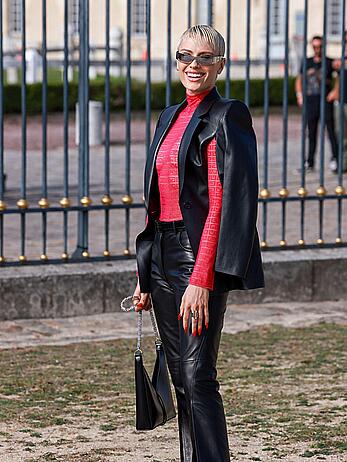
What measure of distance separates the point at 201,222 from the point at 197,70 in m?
0.57

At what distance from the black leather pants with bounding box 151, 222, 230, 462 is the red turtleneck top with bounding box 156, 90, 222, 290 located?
0.10 metres

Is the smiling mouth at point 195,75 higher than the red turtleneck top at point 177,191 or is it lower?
higher

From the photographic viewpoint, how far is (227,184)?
196 inches

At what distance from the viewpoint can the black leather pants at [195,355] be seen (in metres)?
5.11

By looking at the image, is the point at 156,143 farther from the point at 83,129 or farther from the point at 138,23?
the point at 138,23

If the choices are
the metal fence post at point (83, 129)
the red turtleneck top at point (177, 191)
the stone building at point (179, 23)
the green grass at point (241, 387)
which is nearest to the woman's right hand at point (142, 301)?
the red turtleneck top at point (177, 191)

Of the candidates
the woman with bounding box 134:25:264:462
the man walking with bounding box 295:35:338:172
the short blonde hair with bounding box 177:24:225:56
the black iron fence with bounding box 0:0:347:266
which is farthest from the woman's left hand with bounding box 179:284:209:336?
the man walking with bounding box 295:35:338:172

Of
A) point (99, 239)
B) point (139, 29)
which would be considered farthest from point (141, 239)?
point (139, 29)

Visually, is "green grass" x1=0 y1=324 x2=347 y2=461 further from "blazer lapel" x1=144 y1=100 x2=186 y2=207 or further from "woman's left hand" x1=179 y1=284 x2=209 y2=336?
"blazer lapel" x1=144 y1=100 x2=186 y2=207

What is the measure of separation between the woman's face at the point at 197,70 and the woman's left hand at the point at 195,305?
763mm

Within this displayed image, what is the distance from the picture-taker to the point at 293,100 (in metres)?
30.3

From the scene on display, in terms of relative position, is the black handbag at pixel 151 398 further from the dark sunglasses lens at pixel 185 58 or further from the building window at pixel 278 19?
the building window at pixel 278 19

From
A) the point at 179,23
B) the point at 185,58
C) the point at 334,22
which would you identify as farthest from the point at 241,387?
the point at 334,22

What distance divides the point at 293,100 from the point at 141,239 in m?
25.2
